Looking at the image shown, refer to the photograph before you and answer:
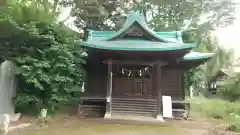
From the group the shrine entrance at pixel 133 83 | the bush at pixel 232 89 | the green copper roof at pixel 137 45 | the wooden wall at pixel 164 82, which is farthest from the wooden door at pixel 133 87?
the bush at pixel 232 89

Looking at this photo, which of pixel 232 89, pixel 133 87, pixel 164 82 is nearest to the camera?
pixel 133 87

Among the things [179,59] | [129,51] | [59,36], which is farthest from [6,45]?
[179,59]

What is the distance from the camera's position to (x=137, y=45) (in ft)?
48.6

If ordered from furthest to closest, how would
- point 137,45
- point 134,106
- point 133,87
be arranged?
point 133,87
point 134,106
point 137,45

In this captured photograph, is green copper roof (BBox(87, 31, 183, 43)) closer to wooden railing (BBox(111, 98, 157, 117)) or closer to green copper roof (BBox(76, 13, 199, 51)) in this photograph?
green copper roof (BBox(76, 13, 199, 51))

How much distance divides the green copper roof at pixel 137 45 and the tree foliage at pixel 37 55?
5.23ft

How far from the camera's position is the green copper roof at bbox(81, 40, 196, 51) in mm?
14008

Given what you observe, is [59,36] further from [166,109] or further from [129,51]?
[166,109]

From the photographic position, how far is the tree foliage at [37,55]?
13.0 m

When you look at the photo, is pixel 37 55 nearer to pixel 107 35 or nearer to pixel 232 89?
pixel 107 35

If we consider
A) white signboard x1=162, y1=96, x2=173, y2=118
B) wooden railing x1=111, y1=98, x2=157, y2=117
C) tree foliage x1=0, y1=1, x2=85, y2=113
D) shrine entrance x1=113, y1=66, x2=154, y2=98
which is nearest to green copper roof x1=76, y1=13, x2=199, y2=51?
tree foliage x1=0, y1=1, x2=85, y2=113

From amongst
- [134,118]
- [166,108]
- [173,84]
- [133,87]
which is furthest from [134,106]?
[173,84]

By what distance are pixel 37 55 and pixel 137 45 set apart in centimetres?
535

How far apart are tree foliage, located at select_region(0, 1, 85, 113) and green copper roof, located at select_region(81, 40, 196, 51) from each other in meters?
1.59
